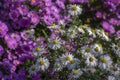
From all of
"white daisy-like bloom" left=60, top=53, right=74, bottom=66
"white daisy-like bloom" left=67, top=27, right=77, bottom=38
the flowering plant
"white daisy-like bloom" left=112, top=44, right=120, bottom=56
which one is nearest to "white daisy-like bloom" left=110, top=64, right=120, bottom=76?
the flowering plant

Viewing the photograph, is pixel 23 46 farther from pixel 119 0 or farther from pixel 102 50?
pixel 119 0

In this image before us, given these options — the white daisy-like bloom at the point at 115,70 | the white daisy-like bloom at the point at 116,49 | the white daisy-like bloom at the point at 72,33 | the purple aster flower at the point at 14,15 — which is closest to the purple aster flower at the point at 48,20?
the purple aster flower at the point at 14,15

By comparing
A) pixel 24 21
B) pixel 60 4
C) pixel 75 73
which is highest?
pixel 60 4

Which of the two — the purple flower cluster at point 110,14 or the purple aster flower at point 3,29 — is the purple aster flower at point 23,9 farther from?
the purple flower cluster at point 110,14

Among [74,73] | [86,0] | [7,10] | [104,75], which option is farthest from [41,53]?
[86,0]

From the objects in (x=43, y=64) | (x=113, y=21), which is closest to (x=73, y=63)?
(x=43, y=64)

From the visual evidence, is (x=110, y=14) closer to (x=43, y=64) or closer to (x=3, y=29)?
(x=3, y=29)

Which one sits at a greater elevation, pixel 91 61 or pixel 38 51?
pixel 38 51

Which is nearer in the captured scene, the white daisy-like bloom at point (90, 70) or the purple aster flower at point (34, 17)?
the white daisy-like bloom at point (90, 70)
